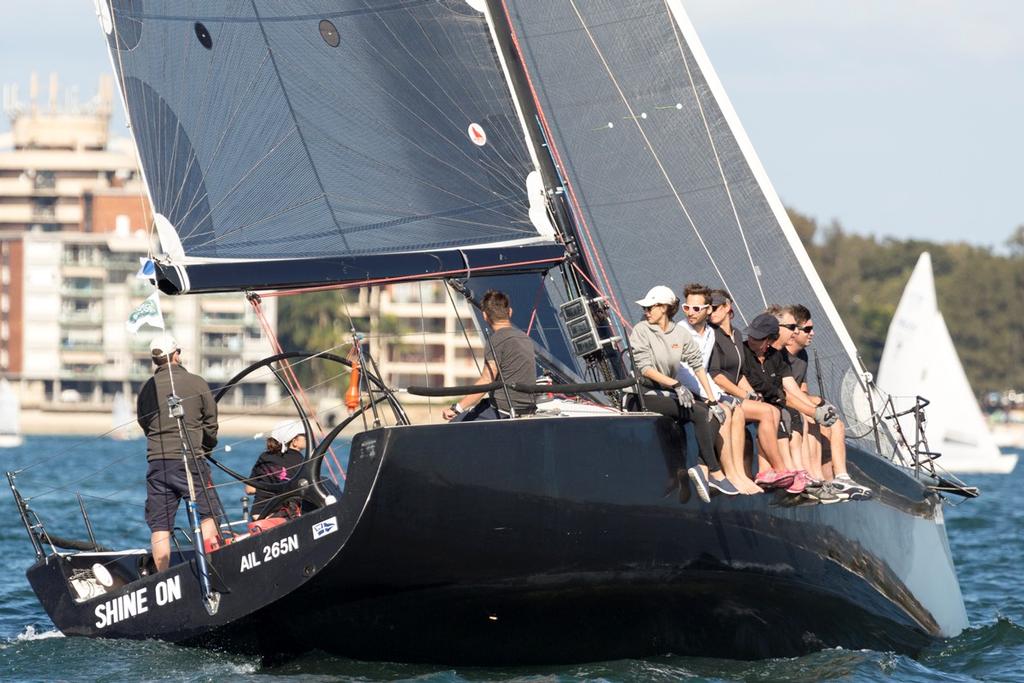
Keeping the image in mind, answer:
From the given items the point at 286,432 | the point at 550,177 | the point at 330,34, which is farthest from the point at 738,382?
the point at 330,34

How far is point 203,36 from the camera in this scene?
10.3 metres

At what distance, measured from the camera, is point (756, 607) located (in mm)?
9258

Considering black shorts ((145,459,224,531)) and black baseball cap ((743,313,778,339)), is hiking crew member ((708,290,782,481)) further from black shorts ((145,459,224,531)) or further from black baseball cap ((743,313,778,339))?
black shorts ((145,459,224,531))

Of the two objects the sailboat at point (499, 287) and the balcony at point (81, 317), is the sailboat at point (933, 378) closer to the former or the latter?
the sailboat at point (499, 287)

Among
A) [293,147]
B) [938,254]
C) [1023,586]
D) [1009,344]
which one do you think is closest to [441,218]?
[293,147]

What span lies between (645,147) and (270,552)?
184 inches

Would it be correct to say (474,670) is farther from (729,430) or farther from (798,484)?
(798,484)

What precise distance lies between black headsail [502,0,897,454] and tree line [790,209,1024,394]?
8371 cm

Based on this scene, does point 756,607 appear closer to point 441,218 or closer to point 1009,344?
point 441,218

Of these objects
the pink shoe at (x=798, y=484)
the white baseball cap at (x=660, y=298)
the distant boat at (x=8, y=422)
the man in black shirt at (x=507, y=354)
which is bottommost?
the pink shoe at (x=798, y=484)

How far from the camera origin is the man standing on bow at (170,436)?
30.2ft

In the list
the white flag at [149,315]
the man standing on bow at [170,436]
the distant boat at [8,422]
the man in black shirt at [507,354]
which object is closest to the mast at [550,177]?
the man in black shirt at [507,354]

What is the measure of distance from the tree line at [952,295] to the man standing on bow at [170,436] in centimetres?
8686

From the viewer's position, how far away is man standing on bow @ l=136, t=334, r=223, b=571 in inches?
363
